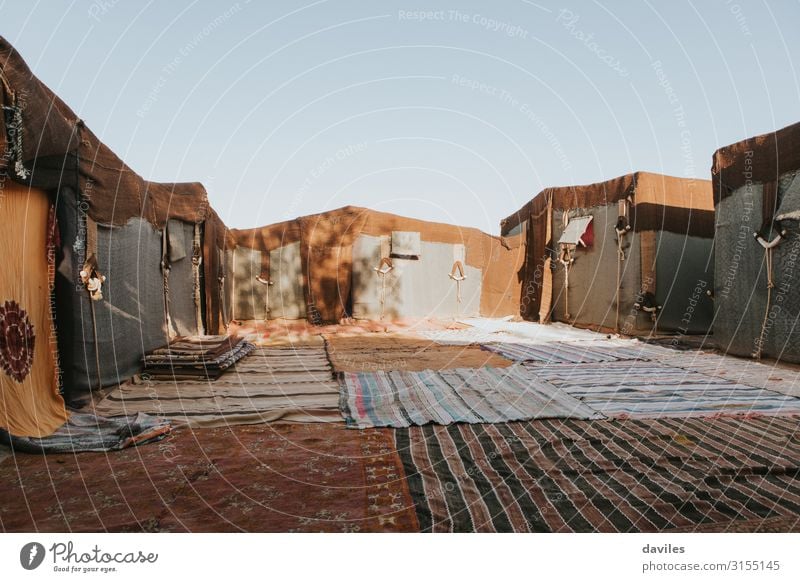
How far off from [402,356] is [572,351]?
212 centimetres

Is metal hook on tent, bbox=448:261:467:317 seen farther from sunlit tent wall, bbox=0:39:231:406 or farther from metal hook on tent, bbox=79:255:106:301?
metal hook on tent, bbox=79:255:106:301

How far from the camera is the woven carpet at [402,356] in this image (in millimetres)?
5238

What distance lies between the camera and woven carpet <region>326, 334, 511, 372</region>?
5238 mm

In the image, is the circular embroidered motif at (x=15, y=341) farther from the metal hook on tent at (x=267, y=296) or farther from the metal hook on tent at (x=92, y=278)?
the metal hook on tent at (x=267, y=296)

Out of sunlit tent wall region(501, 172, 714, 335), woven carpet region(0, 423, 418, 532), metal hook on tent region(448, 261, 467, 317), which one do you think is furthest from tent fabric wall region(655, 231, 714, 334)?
woven carpet region(0, 423, 418, 532)

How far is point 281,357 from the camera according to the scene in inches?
234

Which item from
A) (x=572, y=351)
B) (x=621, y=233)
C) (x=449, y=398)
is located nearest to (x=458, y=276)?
(x=621, y=233)

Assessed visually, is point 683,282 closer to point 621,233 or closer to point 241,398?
point 621,233

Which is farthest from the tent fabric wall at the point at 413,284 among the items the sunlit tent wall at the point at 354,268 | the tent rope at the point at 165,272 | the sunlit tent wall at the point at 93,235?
the tent rope at the point at 165,272

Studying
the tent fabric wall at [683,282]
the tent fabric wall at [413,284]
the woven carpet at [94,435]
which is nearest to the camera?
the woven carpet at [94,435]

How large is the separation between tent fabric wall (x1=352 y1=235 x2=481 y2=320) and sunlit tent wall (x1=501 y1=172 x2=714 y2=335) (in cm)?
252

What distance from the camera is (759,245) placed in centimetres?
549

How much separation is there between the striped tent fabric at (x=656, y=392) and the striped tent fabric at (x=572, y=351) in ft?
1.36

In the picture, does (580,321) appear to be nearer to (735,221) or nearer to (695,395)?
(735,221)
